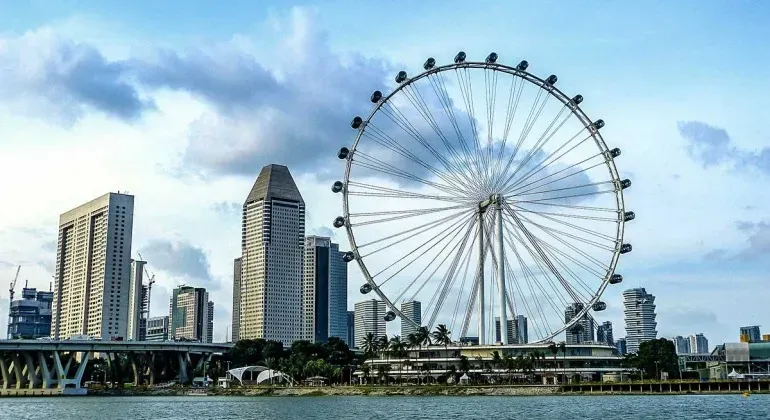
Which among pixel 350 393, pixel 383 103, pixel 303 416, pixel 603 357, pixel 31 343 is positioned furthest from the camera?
pixel 31 343

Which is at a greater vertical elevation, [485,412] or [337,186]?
[337,186]

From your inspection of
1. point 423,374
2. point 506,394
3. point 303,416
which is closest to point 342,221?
point 303,416

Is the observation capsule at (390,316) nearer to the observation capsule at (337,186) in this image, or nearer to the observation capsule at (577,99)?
the observation capsule at (337,186)

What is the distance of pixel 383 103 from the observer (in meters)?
115

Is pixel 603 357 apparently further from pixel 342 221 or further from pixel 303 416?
pixel 303 416

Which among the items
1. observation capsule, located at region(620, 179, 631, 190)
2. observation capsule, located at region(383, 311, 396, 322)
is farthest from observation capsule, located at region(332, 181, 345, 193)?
observation capsule, located at region(620, 179, 631, 190)

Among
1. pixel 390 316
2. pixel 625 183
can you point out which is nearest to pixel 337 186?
pixel 390 316

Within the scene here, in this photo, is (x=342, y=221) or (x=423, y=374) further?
(x=423, y=374)

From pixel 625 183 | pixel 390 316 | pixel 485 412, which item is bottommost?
pixel 485 412

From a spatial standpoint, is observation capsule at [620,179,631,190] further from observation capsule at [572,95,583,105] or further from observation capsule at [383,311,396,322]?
observation capsule at [383,311,396,322]

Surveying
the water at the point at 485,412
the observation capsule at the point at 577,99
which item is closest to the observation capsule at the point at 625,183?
the observation capsule at the point at 577,99

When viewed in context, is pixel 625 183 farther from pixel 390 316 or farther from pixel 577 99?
pixel 390 316

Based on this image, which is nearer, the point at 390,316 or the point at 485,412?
the point at 485,412

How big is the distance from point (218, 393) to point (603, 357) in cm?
7665
